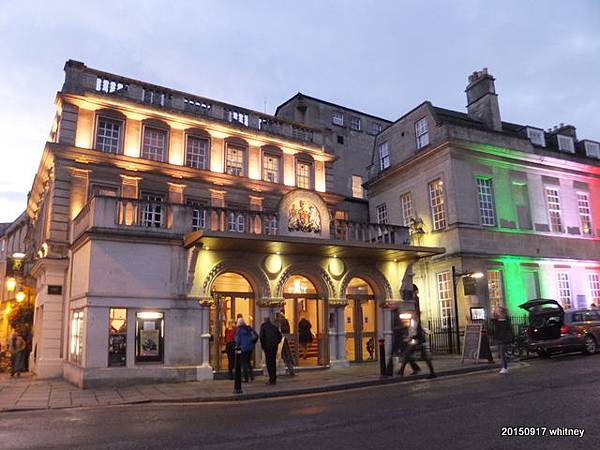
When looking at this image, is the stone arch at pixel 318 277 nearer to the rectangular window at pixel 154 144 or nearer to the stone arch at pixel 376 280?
the stone arch at pixel 376 280

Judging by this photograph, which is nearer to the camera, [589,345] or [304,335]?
[304,335]

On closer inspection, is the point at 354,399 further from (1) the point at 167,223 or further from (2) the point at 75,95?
(2) the point at 75,95

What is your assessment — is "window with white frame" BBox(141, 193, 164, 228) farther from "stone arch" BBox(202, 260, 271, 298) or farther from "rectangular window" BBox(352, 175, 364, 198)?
"rectangular window" BBox(352, 175, 364, 198)

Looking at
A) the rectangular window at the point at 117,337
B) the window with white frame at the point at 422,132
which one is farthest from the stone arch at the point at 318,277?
the window with white frame at the point at 422,132

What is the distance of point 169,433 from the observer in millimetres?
7137

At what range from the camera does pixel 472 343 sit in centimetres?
1564

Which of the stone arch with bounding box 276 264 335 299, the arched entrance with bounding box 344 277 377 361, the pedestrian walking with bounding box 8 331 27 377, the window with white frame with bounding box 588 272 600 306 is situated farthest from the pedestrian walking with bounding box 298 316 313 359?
the window with white frame with bounding box 588 272 600 306

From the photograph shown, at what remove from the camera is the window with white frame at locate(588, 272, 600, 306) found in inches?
953

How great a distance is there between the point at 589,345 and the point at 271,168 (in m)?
14.6

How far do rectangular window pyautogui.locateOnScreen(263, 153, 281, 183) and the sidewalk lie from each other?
1024 cm

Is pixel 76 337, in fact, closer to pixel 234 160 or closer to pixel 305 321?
pixel 305 321

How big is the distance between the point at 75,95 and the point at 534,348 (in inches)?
746

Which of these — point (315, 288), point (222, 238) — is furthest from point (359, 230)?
point (222, 238)

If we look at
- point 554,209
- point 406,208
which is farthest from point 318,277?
point 554,209
